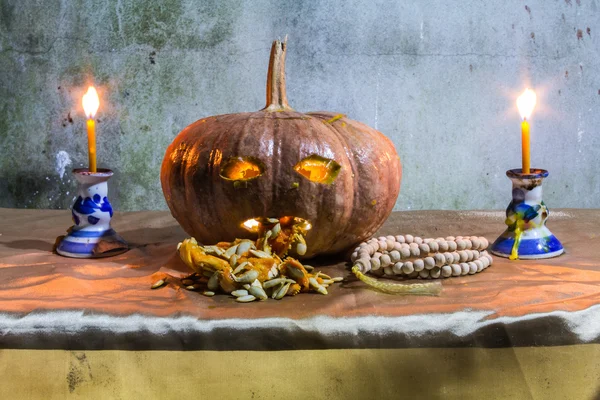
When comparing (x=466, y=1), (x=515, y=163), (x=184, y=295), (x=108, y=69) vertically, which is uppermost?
(x=466, y=1)

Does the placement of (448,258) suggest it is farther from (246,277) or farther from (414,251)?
(246,277)

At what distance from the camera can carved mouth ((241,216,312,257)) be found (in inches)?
47.6

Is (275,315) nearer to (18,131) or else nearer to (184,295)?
(184,295)

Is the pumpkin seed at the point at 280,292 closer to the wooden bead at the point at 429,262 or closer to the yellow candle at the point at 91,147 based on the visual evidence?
the wooden bead at the point at 429,262

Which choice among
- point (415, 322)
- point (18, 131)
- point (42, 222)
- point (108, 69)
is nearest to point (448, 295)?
point (415, 322)

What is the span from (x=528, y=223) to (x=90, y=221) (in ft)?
3.25

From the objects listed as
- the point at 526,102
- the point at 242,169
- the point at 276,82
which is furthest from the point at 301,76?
the point at 242,169

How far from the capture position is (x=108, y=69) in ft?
8.10

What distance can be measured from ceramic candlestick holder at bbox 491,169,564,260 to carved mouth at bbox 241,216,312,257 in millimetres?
476

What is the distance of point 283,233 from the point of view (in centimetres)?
123

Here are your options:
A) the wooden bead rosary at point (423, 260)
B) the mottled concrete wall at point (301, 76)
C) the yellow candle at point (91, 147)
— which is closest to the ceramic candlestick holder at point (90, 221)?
the yellow candle at point (91, 147)

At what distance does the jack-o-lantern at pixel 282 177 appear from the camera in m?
1.22

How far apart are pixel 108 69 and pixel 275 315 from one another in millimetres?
1791

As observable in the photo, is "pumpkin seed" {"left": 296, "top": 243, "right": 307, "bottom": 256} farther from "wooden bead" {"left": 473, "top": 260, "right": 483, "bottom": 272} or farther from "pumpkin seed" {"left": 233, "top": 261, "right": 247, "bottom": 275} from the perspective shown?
"wooden bead" {"left": 473, "top": 260, "right": 483, "bottom": 272}
